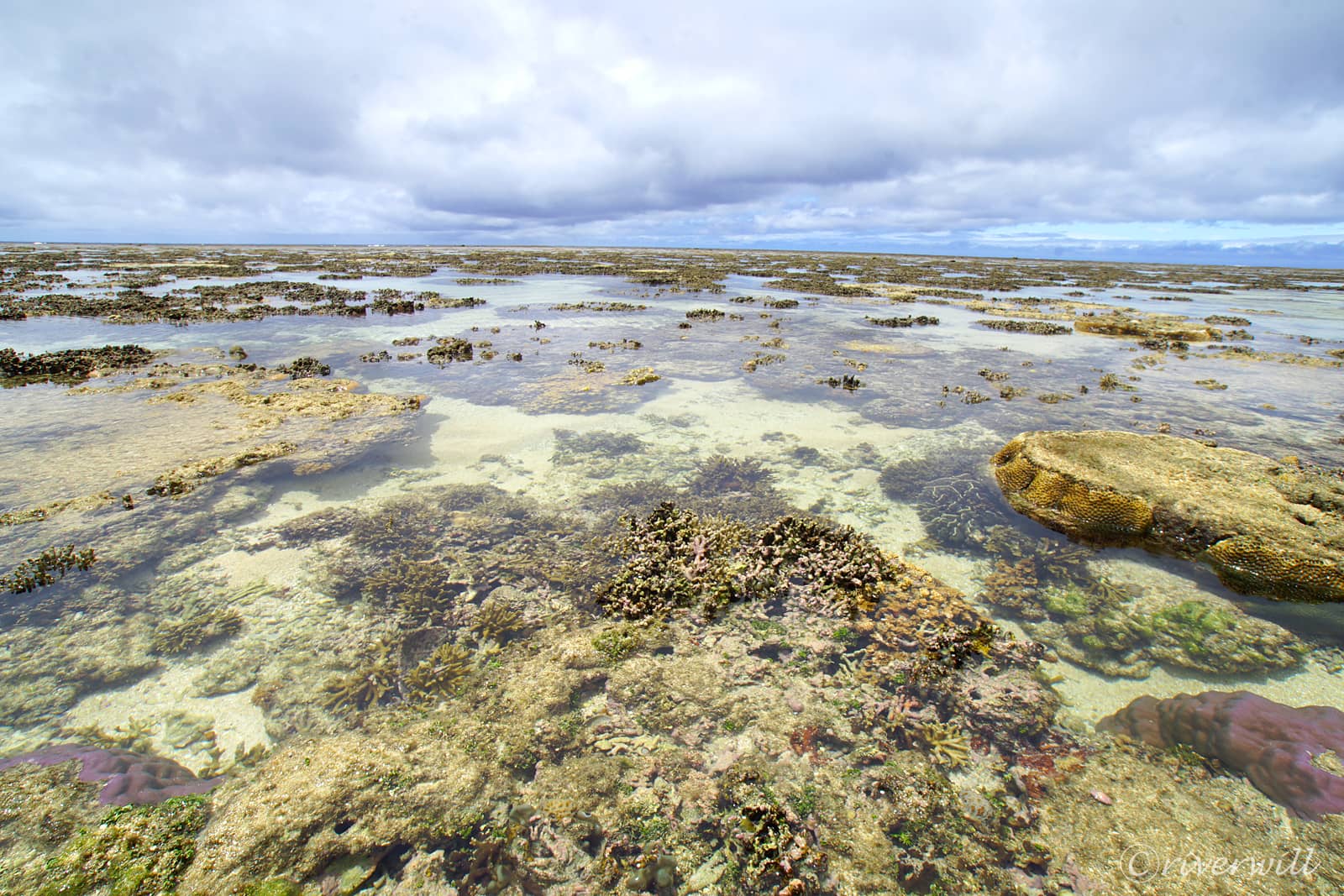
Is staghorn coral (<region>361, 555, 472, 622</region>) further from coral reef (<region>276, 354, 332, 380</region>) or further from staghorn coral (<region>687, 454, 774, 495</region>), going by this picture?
coral reef (<region>276, 354, 332, 380</region>)

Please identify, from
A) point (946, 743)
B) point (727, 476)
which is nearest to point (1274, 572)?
point (946, 743)

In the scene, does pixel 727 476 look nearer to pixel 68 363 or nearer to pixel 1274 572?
pixel 1274 572

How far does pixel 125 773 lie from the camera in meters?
3.76

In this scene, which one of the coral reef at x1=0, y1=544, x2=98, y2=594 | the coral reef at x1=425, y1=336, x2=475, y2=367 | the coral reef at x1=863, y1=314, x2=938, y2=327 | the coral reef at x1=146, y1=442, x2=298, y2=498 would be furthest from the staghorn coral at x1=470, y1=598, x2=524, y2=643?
the coral reef at x1=863, y1=314, x2=938, y2=327

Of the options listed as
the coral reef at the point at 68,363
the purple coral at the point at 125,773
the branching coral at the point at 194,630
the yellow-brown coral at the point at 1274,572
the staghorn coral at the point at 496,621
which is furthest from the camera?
the coral reef at the point at 68,363

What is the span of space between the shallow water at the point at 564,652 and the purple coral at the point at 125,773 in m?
0.13

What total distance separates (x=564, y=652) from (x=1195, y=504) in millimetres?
8519

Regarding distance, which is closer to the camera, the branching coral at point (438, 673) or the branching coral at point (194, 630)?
the branching coral at point (438, 673)

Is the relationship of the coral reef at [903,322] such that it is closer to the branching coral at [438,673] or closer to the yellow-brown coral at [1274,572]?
the yellow-brown coral at [1274,572]

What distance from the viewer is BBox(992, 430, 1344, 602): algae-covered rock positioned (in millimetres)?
5980

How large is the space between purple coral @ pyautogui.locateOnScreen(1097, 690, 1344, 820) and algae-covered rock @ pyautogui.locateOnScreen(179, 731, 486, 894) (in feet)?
17.8

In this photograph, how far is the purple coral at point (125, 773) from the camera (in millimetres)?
3593

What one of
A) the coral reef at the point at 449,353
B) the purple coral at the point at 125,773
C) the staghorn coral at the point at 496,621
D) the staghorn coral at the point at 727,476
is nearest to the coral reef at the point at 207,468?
the purple coral at the point at 125,773

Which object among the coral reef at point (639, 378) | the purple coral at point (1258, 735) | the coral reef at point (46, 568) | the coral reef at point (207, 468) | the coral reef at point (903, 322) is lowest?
the purple coral at point (1258, 735)
